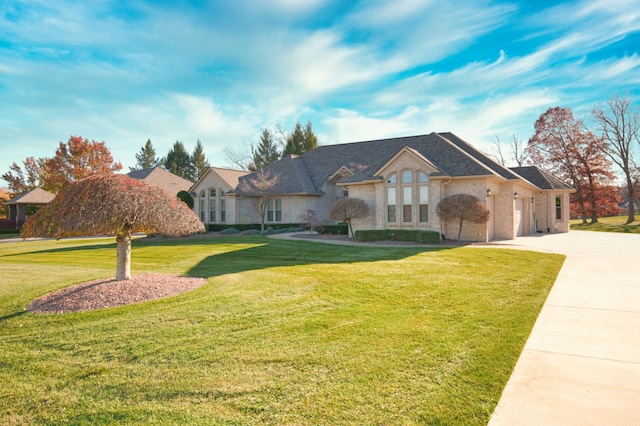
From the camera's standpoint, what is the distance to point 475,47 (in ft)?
46.5

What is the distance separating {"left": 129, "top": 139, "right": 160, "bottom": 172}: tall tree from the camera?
244ft

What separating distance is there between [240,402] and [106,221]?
5.13 metres

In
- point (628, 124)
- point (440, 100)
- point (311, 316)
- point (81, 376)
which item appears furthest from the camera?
point (628, 124)

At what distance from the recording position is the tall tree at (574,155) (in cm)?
3622

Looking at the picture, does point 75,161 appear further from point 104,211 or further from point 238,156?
point 104,211

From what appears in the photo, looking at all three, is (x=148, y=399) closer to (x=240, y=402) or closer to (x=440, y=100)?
(x=240, y=402)

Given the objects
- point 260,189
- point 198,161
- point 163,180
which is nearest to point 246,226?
point 260,189

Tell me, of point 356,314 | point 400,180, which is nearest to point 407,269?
point 356,314

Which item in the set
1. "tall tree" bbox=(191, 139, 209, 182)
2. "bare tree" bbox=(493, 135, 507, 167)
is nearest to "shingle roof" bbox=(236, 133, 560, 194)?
"bare tree" bbox=(493, 135, 507, 167)

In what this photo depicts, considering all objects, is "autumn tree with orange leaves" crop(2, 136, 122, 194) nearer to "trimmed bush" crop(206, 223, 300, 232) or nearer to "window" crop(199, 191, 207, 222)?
"window" crop(199, 191, 207, 222)

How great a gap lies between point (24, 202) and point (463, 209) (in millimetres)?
41848

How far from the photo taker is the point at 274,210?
3027 cm

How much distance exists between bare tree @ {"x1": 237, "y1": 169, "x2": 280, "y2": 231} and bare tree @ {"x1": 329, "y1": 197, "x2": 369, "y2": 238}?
27.9ft

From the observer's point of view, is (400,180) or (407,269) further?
(400,180)
